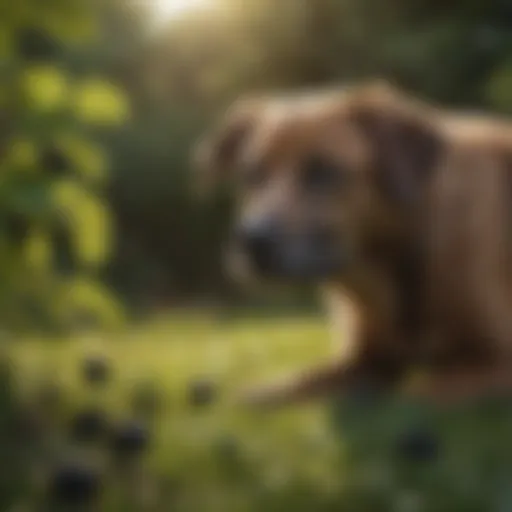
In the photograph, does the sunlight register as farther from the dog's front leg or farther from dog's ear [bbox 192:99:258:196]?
the dog's front leg

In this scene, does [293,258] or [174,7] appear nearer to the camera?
[293,258]

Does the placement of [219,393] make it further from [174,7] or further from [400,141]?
[174,7]

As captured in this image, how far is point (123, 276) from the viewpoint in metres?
1.22

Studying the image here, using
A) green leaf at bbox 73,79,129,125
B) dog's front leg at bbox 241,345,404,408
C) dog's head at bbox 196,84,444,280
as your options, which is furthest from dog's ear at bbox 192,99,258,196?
dog's front leg at bbox 241,345,404,408

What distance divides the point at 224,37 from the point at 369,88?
0.19 m

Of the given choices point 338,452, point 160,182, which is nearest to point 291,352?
point 338,452

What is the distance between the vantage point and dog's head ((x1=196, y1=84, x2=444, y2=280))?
118 centimetres

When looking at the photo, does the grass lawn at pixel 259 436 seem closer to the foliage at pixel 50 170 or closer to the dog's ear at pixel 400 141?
the foliage at pixel 50 170

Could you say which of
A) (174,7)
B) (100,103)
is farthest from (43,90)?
(174,7)

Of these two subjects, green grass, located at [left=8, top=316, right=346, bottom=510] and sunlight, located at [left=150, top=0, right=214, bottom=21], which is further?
sunlight, located at [left=150, top=0, right=214, bottom=21]

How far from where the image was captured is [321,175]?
47.4 inches

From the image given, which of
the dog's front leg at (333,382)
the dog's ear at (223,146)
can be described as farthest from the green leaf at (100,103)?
the dog's front leg at (333,382)

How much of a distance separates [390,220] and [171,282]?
0.27m

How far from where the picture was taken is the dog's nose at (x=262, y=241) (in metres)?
1.16
